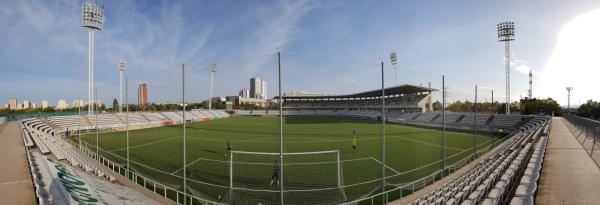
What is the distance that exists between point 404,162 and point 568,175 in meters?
9.36

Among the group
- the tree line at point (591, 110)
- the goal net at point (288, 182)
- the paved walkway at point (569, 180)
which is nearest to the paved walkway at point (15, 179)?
the goal net at point (288, 182)

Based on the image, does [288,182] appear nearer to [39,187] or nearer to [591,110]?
[39,187]

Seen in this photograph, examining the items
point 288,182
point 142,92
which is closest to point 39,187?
point 288,182

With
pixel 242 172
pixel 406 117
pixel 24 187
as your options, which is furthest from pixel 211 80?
pixel 406 117

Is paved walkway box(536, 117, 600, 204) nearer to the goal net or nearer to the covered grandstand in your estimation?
the goal net

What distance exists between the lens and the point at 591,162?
11117mm

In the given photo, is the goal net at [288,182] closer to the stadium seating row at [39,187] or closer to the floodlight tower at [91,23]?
the stadium seating row at [39,187]

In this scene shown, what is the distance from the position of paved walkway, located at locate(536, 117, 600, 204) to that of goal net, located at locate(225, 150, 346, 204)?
549 cm

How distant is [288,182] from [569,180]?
9612mm

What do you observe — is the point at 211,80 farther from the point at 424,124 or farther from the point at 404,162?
the point at 424,124

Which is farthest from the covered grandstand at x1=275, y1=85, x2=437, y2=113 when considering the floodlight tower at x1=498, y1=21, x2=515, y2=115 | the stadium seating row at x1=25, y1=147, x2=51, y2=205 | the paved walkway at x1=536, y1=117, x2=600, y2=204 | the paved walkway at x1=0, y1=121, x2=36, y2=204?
the stadium seating row at x1=25, y1=147, x2=51, y2=205

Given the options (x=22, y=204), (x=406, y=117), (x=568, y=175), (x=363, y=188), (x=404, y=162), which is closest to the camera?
(x=22, y=204)

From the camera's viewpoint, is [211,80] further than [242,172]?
No

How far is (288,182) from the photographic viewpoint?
44.2ft
